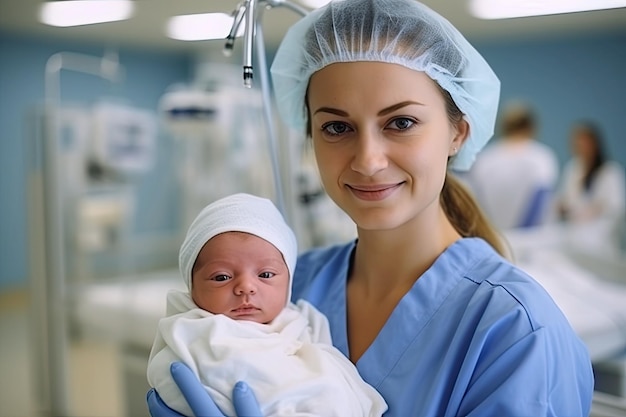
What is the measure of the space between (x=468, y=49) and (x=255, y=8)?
1.12 feet

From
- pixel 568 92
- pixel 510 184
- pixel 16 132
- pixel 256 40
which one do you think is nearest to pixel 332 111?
pixel 256 40

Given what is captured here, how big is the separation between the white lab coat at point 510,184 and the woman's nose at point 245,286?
2758 mm

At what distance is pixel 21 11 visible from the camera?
1775 mm

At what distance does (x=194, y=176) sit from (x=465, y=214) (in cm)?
199

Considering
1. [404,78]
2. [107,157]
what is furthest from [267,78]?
[107,157]

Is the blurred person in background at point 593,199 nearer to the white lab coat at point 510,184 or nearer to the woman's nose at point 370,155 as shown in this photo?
the white lab coat at point 510,184

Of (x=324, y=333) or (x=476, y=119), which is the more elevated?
(x=476, y=119)

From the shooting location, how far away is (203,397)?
829mm

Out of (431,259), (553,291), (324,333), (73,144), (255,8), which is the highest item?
(255,8)

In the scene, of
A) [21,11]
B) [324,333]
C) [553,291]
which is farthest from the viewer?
[553,291]

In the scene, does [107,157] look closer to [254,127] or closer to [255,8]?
[254,127]

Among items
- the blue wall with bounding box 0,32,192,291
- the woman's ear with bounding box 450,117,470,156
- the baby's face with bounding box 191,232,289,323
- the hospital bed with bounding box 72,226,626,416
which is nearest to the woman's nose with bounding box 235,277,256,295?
the baby's face with bounding box 191,232,289,323

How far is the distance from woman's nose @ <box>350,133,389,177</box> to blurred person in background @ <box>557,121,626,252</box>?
2099 millimetres

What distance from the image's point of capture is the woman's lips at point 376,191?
36.0 inches
